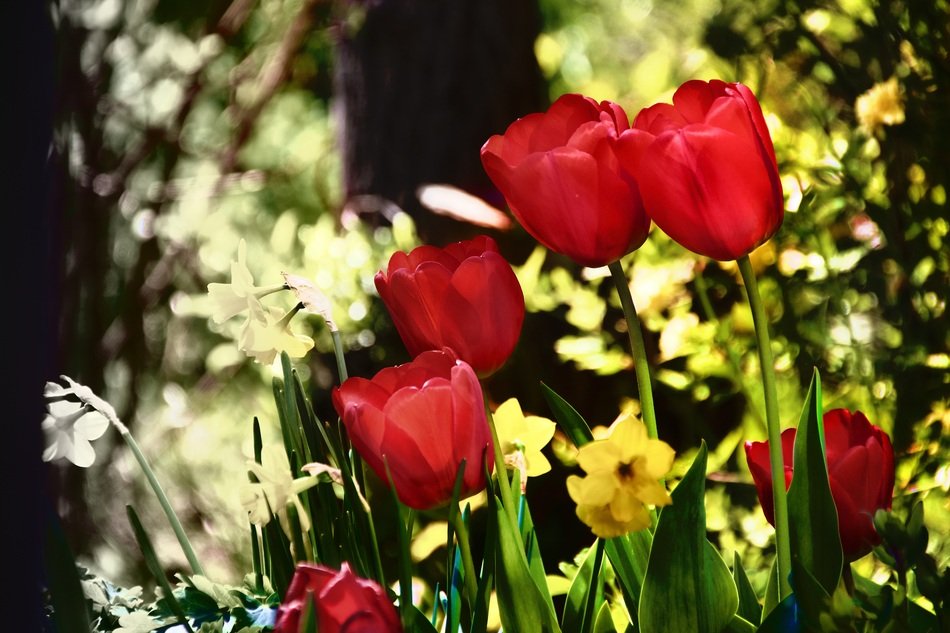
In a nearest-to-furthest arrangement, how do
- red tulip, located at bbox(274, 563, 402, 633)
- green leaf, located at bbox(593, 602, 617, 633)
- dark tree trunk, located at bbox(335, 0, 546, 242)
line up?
red tulip, located at bbox(274, 563, 402, 633)
green leaf, located at bbox(593, 602, 617, 633)
dark tree trunk, located at bbox(335, 0, 546, 242)

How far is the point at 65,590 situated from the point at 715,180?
315mm

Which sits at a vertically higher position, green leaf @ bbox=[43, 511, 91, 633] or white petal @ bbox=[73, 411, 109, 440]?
white petal @ bbox=[73, 411, 109, 440]

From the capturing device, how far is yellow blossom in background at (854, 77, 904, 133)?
94 centimetres

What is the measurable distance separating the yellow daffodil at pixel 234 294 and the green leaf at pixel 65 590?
0.16 meters

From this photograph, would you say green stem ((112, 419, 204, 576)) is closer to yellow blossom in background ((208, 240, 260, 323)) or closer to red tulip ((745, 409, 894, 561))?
yellow blossom in background ((208, 240, 260, 323))

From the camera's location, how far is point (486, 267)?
0.47 metres

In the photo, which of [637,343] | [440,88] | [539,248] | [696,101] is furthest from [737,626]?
[440,88]

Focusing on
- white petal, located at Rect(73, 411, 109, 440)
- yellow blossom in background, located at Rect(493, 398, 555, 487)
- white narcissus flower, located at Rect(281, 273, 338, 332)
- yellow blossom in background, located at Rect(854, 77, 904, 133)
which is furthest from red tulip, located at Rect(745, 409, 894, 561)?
yellow blossom in background, located at Rect(854, 77, 904, 133)

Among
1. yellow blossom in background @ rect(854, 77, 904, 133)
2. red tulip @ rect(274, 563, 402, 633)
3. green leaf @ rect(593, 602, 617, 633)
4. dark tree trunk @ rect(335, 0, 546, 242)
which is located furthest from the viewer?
dark tree trunk @ rect(335, 0, 546, 242)

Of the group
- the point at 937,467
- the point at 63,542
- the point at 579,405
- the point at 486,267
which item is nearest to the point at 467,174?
the point at 579,405

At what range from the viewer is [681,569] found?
1.43 feet

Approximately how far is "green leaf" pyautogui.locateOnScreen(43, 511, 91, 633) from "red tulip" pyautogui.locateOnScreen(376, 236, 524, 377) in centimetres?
18

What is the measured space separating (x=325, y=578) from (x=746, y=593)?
0.80 ft

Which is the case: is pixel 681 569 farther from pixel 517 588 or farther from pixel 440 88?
pixel 440 88
